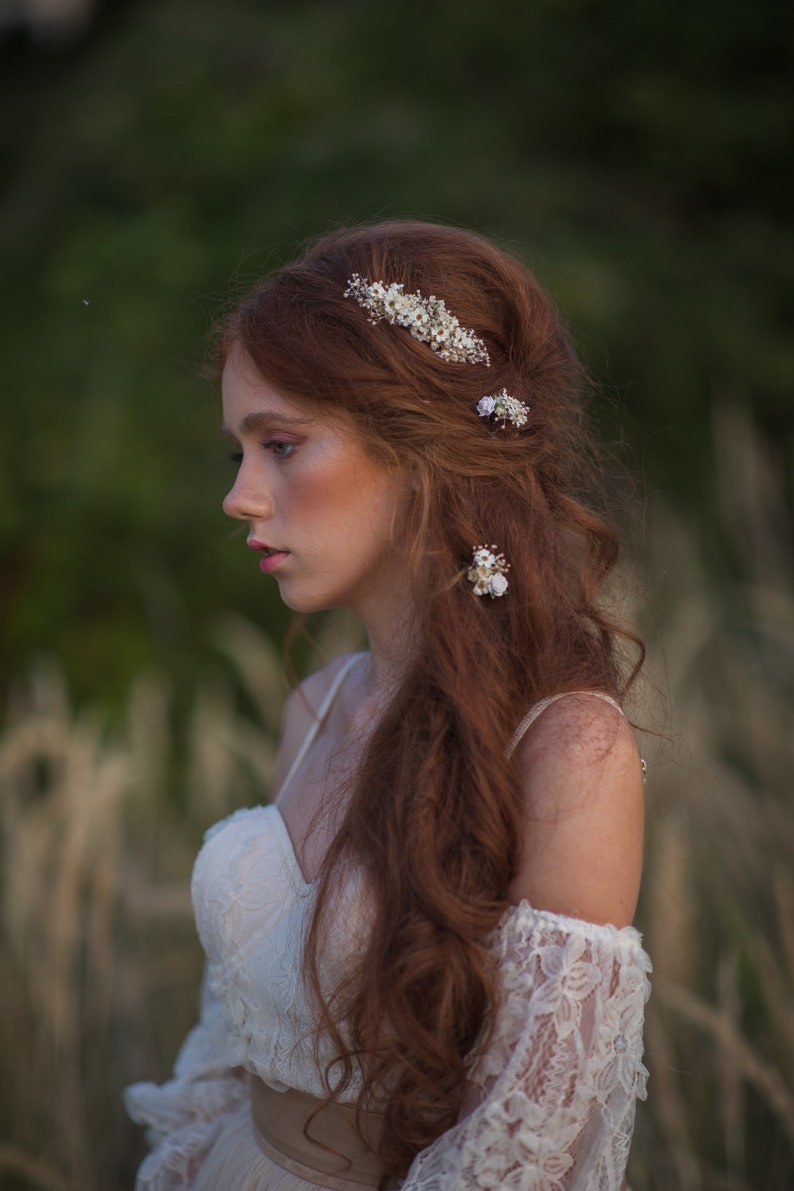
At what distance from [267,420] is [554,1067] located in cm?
105

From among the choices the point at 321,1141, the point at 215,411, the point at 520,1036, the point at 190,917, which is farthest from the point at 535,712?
the point at 190,917

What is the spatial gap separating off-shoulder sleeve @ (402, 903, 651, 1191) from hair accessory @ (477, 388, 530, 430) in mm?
773

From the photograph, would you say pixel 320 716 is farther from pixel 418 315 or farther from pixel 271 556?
pixel 418 315

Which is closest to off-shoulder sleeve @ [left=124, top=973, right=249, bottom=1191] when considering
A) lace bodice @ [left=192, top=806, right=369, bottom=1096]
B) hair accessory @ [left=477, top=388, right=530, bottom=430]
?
lace bodice @ [left=192, top=806, right=369, bottom=1096]

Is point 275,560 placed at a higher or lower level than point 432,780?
higher

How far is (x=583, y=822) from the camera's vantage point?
4.89ft

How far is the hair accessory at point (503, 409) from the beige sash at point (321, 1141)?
3.62 ft

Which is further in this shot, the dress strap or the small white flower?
the dress strap

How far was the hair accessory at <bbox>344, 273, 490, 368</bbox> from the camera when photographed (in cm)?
169

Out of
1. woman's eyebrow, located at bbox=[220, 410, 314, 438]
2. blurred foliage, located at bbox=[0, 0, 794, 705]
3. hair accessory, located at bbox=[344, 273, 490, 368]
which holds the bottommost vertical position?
woman's eyebrow, located at bbox=[220, 410, 314, 438]

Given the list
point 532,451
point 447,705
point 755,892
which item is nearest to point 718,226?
point 755,892

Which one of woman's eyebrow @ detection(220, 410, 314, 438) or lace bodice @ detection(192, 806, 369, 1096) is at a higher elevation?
woman's eyebrow @ detection(220, 410, 314, 438)

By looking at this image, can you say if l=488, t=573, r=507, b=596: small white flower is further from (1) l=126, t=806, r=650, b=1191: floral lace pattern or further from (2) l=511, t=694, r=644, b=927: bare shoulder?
(1) l=126, t=806, r=650, b=1191: floral lace pattern

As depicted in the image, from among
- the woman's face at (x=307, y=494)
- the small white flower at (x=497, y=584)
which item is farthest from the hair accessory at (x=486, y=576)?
the woman's face at (x=307, y=494)
